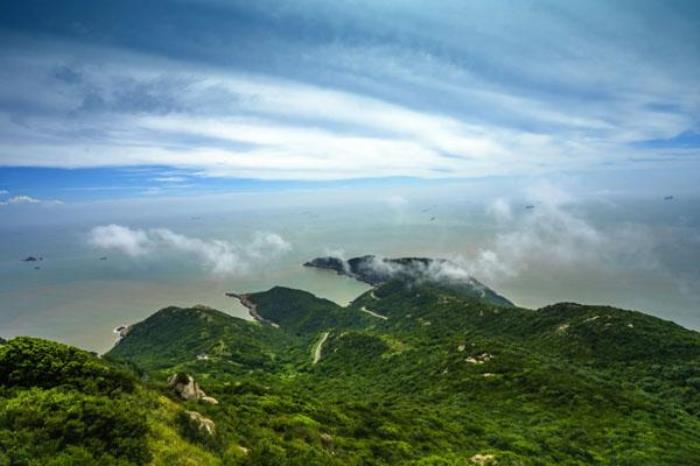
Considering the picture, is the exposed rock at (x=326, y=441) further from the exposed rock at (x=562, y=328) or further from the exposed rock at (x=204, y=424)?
the exposed rock at (x=562, y=328)

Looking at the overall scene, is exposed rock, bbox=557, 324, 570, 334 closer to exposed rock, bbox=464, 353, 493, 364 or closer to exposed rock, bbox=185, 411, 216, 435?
exposed rock, bbox=464, 353, 493, 364

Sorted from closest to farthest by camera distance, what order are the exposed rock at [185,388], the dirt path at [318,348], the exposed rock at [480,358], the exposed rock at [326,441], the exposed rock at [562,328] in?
the exposed rock at [185,388], the exposed rock at [326,441], the exposed rock at [480,358], the exposed rock at [562,328], the dirt path at [318,348]

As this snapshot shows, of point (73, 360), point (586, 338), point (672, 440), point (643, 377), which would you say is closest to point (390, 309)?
point (586, 338)

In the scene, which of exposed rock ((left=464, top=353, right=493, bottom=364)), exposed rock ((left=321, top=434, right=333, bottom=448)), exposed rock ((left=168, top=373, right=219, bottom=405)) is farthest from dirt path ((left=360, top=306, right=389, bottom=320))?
exposed rock ((left=168, top=373, right=219, bottom=405))

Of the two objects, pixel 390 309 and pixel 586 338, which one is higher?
pixel 586 338

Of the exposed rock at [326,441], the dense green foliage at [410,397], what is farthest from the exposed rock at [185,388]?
the exposed rock at [326,441]

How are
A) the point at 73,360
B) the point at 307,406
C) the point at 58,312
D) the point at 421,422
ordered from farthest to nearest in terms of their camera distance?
the point at 58,312 < the point at 421,422 < the point at 307,406 < the point at 73,360

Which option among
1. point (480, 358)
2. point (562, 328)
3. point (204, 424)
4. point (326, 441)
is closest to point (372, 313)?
point (562, 328)

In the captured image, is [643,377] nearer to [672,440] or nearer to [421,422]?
[672,440]

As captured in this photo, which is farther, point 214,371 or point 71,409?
point 214,371
